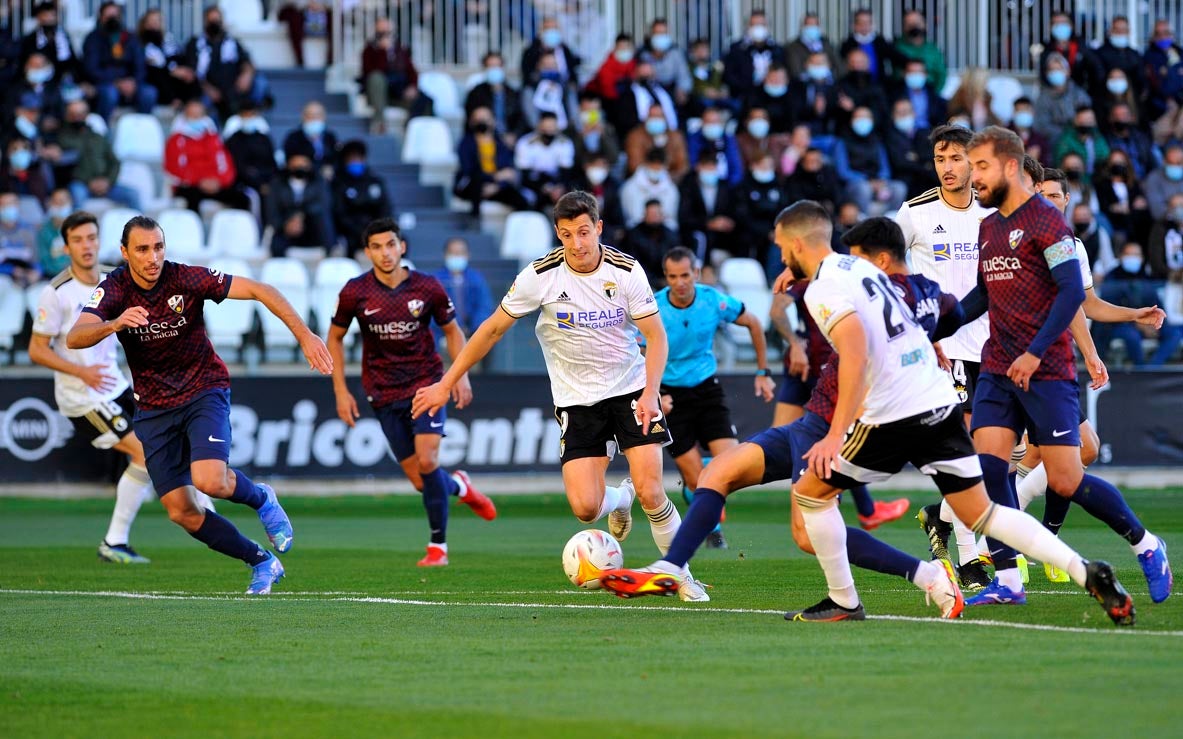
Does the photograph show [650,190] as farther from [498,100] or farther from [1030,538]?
[1030,538]

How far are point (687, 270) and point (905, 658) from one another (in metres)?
7.32

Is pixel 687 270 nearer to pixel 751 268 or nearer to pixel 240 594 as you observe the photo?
pixel 240 594

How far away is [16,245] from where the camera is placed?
842 inches

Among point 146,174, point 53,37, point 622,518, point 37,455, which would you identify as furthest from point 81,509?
point 622,518

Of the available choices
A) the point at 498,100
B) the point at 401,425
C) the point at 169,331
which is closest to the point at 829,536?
the point at 169,331

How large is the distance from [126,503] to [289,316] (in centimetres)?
437

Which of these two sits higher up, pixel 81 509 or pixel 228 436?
pixel 228 436

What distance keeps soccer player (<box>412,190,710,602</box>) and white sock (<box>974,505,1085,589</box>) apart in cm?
243

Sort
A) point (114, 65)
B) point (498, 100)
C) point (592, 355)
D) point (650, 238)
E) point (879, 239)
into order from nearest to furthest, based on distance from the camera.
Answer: point (879, 239)
point (592, 355)
point (650, 238)
point (114, 65)
point (498, 100)

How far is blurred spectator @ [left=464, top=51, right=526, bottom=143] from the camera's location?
2520cm

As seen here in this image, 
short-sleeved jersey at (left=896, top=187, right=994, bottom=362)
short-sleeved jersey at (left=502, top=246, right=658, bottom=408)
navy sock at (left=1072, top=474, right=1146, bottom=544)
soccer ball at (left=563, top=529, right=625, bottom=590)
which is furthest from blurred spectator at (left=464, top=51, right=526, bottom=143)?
navy sock at (left=1072, top=474, right=1146, bottom=544)

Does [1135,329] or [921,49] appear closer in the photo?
[1135,329]

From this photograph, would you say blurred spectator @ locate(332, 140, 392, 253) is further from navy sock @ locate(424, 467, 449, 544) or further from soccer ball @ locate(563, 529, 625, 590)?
soccer ball @ locate(563, 529, 625, 590)

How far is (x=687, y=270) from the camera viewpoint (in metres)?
13.9
